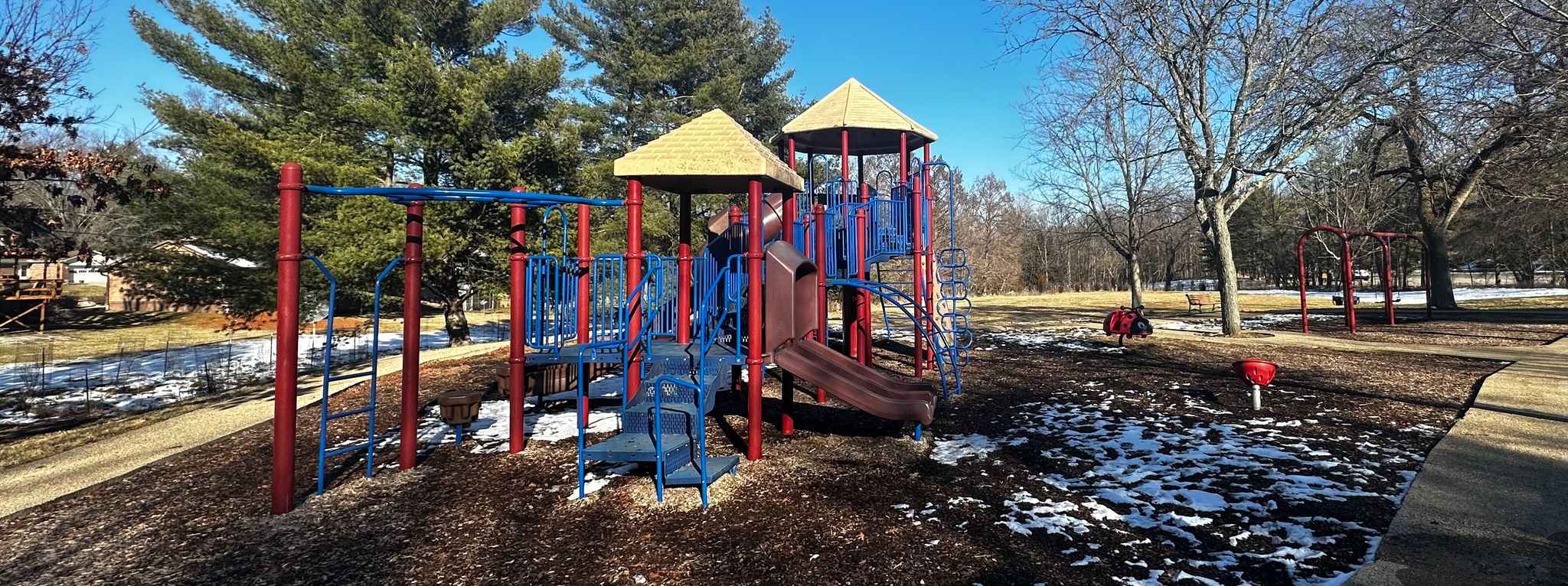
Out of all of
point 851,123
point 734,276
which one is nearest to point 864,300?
point 734,276

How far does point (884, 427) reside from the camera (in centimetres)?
701

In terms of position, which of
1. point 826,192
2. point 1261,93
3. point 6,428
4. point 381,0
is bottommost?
point 6,428

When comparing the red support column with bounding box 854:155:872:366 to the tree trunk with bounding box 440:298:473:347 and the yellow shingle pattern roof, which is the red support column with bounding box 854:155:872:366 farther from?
the tree trunk with bounding box 440:298:473:347

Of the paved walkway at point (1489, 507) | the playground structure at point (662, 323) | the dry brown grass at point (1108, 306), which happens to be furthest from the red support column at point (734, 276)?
the dry brown grass at point (1108, 306)

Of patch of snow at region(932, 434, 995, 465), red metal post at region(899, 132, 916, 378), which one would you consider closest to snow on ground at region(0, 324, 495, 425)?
patch of snow at region(932, 434, 995, 465)

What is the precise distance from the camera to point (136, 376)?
1284cm

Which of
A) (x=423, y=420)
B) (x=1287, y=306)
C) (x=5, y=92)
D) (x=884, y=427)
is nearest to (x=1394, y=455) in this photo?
(x=884, y=427)

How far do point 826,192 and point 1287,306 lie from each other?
27.8 m

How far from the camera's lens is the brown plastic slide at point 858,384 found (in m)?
5.72

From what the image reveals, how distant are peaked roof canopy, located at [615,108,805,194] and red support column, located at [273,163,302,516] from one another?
232 cm

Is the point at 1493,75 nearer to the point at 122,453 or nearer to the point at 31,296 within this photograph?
the point at 122,453

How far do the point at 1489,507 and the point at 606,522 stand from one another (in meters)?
5.71

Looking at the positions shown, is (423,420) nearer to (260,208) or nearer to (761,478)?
(761,478)

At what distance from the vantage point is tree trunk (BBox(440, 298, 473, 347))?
17.2m
